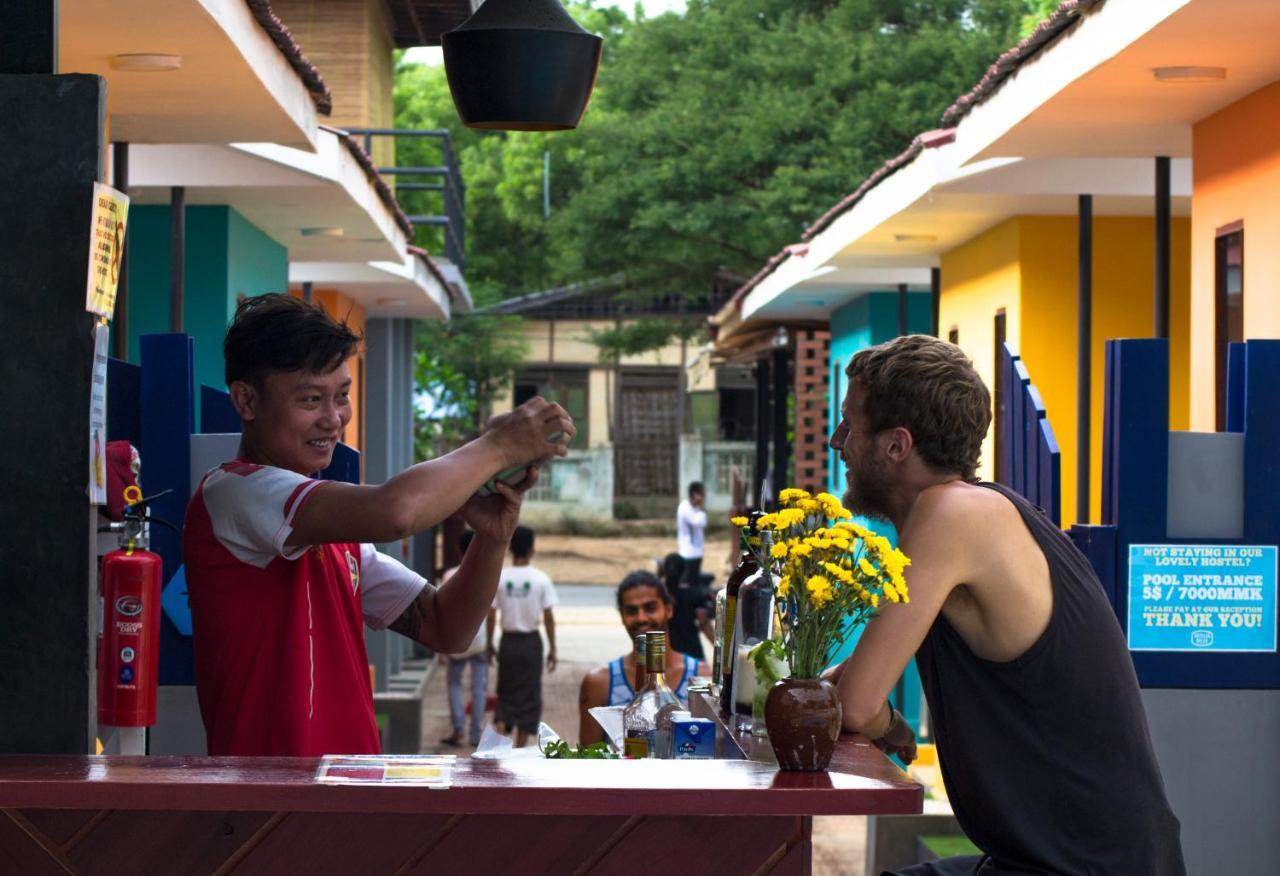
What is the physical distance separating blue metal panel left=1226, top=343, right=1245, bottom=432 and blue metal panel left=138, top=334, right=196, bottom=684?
123 inches

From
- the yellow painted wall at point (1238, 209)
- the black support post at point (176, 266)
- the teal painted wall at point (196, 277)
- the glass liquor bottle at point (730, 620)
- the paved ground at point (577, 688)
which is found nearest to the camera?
the glass liquor bottle at point (730, 620)

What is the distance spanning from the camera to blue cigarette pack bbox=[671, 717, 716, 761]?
3.42 meters

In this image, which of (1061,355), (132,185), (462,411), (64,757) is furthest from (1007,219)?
(462,411)

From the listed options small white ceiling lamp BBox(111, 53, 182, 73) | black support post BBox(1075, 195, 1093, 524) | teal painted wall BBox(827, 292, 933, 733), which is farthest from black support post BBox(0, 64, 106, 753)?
teal painted wall BBox(827, 292, 933, 733)

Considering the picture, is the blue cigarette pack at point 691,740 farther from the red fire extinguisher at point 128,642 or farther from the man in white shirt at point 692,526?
the man in white shirt at point 692,526

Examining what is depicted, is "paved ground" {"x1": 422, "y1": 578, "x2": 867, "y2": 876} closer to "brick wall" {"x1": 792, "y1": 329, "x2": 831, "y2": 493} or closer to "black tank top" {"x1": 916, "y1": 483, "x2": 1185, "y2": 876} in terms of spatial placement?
"brick wall" {"x1": 792, "y1": 329, "x2": 831, "y2": 493}

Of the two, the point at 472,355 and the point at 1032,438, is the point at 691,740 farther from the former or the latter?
the point at 472,355

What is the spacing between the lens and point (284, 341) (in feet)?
11.3

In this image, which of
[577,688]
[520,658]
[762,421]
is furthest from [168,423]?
[762,421]

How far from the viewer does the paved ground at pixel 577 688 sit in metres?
11.5

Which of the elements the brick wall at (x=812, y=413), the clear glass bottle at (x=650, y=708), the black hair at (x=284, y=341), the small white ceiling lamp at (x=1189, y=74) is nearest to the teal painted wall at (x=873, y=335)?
the brick wall at (x=812, y=413)

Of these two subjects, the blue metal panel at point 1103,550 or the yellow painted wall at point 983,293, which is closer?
the blue metal panel at point 1103,550

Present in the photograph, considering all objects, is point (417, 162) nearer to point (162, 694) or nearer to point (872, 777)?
point (162, 694)

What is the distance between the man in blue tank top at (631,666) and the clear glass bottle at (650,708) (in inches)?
58.2
